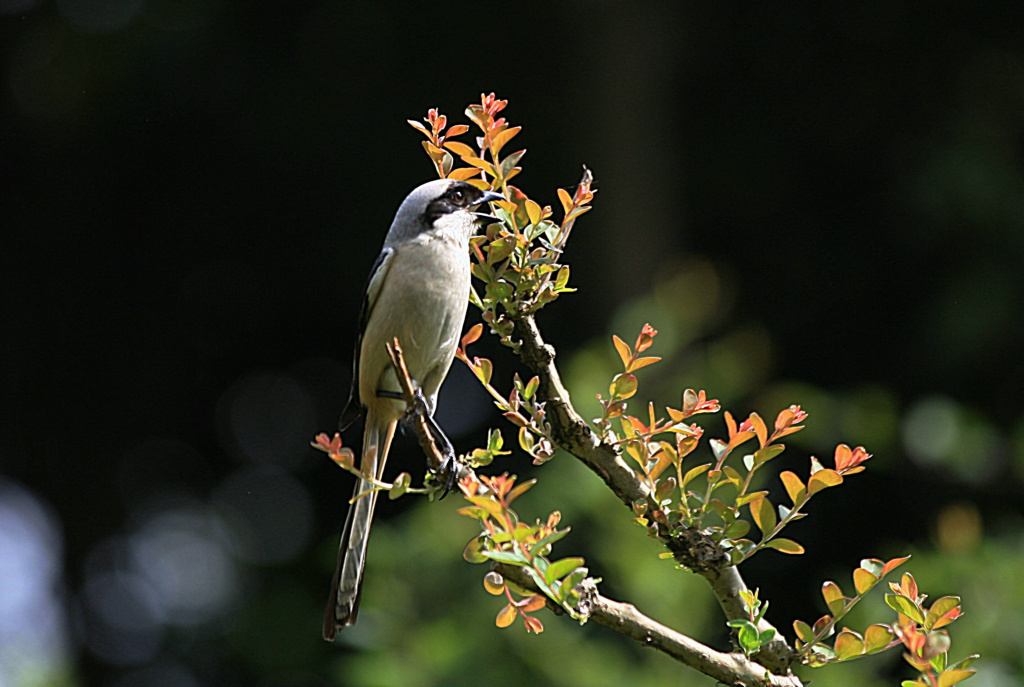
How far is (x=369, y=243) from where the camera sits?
704 centimetres

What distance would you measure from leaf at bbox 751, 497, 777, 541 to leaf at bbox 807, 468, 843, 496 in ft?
0.21

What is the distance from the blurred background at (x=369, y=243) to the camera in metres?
5.89

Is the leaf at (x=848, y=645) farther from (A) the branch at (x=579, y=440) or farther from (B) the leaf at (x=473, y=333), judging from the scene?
(B) the leaf at (x=473, y=333)

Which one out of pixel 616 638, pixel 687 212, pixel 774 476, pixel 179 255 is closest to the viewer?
pixel 616 638

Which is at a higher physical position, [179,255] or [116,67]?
[116,67]

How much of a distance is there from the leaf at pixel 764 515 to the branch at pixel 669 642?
7.3 inches

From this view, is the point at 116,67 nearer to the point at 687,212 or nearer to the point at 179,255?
the point at 179,255

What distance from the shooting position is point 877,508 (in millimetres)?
6105

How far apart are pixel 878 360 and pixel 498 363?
100 inches

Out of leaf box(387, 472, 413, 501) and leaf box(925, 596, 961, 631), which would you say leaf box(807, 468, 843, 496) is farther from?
leaf box(387, 472, 413, 501)

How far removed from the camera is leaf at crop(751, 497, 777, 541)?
137 centimetres

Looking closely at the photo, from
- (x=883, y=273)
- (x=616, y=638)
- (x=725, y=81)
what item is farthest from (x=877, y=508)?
(x=725, y=81)

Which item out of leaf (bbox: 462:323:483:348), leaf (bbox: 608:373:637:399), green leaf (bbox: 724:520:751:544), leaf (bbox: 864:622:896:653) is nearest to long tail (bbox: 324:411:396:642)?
leaf (bbox: 462:323:483:348)

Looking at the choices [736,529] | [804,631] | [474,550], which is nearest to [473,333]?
[474,550]
